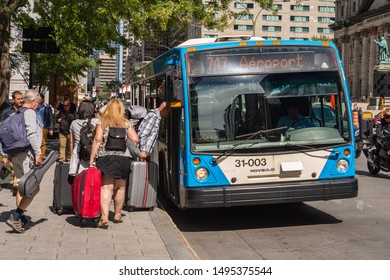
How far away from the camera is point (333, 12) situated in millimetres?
133250

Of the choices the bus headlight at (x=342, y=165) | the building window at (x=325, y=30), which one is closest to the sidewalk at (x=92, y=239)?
the bus headlight at (x=342, y=165)

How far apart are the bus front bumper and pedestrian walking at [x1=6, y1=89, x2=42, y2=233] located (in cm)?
215

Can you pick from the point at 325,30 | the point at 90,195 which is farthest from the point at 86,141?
the point at 325,30

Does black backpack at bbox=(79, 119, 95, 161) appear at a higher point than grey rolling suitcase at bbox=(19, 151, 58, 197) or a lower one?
higher

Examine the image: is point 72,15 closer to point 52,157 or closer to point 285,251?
point 52,157

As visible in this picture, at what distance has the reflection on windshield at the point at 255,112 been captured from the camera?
29.0ft

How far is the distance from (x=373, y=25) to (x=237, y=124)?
4323 inches

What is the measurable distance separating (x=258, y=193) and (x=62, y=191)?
3.04 meters

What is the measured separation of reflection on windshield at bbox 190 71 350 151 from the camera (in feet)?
29.0

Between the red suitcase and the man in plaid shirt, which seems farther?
the man in plaid shirt

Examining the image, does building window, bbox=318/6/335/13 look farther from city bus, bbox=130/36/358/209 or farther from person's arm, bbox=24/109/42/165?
person's arm, bbox=24/109/42/165

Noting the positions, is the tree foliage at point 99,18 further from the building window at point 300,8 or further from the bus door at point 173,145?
the building window at point 300,8

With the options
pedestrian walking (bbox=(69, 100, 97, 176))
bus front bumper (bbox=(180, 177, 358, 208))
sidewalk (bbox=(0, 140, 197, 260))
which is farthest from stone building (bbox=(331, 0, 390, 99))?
sidewalk (bbox=(0, 140, 197, 260))

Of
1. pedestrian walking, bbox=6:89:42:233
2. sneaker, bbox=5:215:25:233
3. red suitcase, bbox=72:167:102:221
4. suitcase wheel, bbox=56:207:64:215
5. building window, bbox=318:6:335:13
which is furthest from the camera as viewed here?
building window, bbox=318:6:335:13
